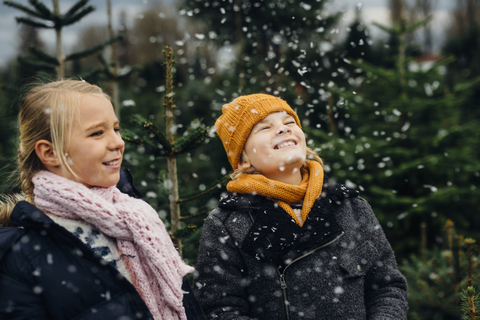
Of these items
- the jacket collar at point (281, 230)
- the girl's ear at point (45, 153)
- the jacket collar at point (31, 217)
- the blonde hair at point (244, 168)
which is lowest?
the jacket collar at point (281, 230)

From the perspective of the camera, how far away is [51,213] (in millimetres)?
1440

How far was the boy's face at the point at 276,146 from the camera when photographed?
1832 millimetres

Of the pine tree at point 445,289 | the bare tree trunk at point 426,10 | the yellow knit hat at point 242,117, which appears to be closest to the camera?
the yellow knit hat at point 242,117

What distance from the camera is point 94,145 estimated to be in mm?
1471

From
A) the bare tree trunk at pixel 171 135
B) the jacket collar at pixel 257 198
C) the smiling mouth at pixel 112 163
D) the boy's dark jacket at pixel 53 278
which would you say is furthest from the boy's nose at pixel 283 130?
the boy's dark jacket at pixel 53 278

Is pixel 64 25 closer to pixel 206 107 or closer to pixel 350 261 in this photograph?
pixel 350 261

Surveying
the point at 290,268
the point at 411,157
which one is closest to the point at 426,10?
the point at 411,157

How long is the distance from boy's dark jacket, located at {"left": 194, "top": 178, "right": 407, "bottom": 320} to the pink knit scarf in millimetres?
208

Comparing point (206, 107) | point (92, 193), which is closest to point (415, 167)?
point (92, 193)

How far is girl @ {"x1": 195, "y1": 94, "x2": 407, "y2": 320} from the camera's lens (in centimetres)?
169

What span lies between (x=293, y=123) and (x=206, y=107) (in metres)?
5.88

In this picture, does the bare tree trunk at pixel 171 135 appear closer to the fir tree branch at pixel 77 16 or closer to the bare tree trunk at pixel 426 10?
the fir tree branch at pixel 77 16

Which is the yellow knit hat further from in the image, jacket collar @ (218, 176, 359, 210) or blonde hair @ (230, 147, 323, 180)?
jacket collar @ (218, 176, 359, 210)

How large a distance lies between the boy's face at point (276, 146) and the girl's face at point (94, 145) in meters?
0.72
